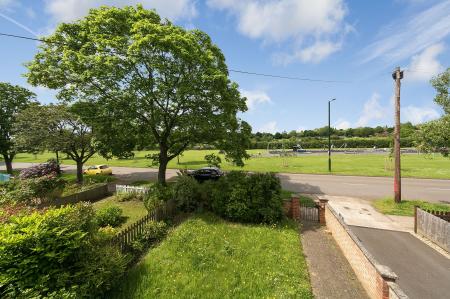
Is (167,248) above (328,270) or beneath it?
above

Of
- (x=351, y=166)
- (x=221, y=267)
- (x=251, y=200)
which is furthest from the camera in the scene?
(x=351, y=166)

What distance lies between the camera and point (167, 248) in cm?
914

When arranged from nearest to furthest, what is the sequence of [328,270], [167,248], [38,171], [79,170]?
[328,270] < [167,248] < [38,171] < [79,170]

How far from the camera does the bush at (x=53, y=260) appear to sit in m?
5.20

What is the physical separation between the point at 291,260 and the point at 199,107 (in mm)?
9860

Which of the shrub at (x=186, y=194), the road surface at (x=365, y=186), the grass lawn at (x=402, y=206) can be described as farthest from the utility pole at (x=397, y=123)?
the shrub at (x=186, y=194)

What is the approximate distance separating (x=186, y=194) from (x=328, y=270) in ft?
25.7

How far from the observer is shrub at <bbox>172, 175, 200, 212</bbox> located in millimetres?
13398

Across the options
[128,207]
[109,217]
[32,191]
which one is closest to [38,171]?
[32,191]

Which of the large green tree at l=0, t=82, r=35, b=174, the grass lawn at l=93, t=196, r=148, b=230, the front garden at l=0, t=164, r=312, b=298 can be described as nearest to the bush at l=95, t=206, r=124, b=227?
the front garden at l=0, t=164, r=312, b=298

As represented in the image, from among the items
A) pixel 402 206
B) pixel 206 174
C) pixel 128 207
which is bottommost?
pixel 402 206

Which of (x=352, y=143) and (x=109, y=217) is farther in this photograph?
(x=352, y=143)

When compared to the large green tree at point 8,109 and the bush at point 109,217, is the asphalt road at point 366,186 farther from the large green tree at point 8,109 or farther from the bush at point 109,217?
the large green tree at point 8,109

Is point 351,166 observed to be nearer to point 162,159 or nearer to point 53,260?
point 162,159
